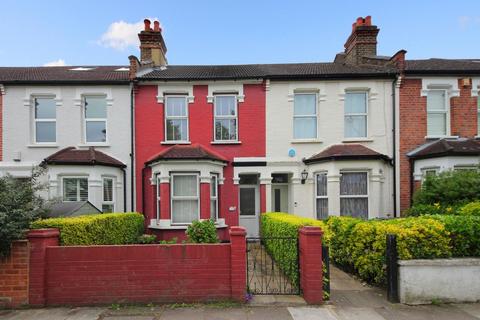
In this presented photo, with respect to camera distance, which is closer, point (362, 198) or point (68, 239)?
point (68, 239)

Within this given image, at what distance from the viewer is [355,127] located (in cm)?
1123

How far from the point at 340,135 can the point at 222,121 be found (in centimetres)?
442

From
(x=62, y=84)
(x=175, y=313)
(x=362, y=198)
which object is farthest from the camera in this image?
(x=62, y=84)

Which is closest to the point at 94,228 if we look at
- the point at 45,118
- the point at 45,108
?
the point at 45,118

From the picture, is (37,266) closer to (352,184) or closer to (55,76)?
(55,76)

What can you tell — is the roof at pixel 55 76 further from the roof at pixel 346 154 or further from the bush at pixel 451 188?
the bush at pixel 451 188

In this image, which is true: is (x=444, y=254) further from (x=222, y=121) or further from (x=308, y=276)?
(x=222, y=121)

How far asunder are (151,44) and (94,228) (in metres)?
9.09

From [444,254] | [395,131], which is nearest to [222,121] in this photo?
[395,131]

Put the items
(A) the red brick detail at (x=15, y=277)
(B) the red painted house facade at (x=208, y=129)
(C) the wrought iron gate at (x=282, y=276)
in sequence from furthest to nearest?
(B) the red painted house facade at (x=208, y=129) → (C) the wrought iron gate at (x=282, y=276) → (A) the red brick detail at (x=15, y=277)

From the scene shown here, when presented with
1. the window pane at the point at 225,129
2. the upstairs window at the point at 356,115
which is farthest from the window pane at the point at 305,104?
the window pane at the point at 225,129

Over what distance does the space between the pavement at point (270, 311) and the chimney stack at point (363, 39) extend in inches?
377

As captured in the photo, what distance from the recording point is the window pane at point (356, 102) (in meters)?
11.2

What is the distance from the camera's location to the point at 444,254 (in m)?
5.48
